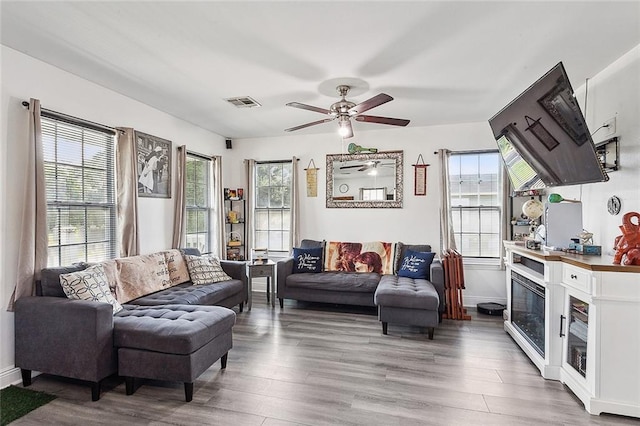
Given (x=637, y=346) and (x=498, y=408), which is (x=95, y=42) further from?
(x=637, y=346)

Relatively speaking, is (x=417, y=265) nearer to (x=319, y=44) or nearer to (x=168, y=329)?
(x=319, y=44)

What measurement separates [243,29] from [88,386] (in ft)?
9.63

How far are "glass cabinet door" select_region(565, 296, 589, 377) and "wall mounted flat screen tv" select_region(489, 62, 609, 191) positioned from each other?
0.95 meters

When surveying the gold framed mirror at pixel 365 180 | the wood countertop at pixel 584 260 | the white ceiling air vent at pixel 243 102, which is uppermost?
the white ceiling air vent at pixel 243 102

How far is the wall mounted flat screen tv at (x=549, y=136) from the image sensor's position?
7.74 feet

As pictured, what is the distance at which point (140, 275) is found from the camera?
11.2 ft

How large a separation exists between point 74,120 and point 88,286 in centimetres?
161

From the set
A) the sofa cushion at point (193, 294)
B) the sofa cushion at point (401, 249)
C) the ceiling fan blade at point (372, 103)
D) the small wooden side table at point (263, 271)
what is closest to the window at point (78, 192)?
the sofa cushion at point (193, 294)

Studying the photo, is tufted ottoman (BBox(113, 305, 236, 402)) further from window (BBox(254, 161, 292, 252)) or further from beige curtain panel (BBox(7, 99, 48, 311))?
window (BBox(254, 161, 292, 252))

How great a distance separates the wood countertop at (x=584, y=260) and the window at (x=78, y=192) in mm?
4196

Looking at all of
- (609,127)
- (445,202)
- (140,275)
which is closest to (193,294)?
(140,275)

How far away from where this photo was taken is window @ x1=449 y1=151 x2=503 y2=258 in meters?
4.72

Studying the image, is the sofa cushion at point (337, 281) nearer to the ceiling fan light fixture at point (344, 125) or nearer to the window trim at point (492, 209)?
the window trim at point (492, 209)

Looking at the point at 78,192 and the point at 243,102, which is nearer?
the point at 78,192
